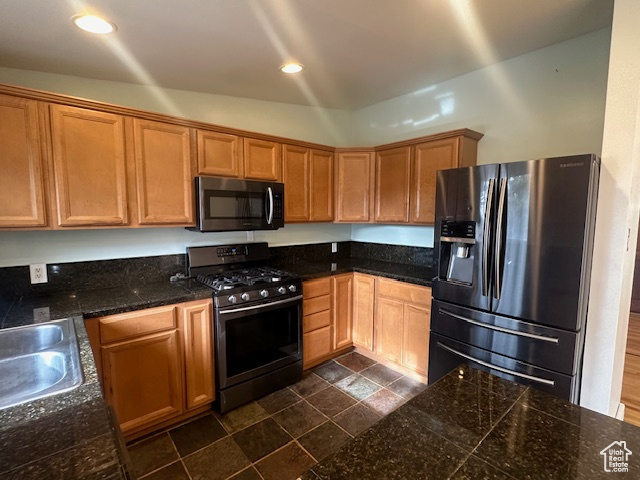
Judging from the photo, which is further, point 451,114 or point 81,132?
point 451,114

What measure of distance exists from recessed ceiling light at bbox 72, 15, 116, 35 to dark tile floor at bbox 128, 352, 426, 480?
2.52 m

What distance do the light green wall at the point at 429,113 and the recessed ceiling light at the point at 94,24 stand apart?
662 millimetres

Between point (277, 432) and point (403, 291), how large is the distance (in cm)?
146

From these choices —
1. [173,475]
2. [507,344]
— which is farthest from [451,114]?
[173,475]

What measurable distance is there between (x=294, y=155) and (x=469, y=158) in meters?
1.55

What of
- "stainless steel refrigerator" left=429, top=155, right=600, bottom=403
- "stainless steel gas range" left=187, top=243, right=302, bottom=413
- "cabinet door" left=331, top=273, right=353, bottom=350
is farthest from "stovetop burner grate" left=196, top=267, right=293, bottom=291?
"stainless steel refrigerator" left=429, top=155, right=600, bottom=403

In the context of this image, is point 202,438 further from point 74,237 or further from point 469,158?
point 469,158

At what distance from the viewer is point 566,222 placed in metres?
1.74

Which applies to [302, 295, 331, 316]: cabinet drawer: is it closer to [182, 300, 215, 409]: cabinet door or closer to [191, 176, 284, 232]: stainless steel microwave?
[191, 176, 284, 232]: stainless steel microwave

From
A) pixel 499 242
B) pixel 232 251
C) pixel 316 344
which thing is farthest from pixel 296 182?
pixel 499 242

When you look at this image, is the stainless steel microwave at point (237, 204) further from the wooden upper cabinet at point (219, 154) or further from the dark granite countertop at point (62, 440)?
the dark granite countertop at point (62, 440)

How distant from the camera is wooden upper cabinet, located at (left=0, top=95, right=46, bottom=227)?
1.77 m

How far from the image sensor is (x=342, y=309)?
10.3ft

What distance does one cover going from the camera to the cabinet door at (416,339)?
263 centimetres
